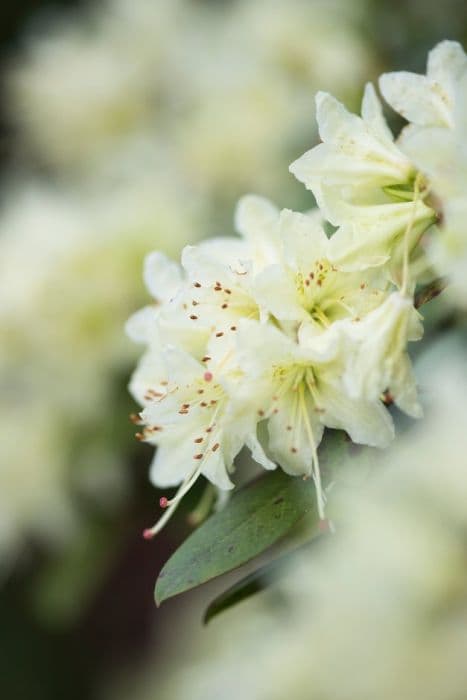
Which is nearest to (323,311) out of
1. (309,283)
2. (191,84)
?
(309,283)

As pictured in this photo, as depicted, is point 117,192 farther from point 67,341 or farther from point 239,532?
point 239,532

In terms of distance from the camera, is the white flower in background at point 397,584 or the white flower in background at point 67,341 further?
the white flower in background at point 67,341

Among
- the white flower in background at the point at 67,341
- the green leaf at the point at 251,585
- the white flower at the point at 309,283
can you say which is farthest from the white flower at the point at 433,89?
the white flower in background at the point at 67,341

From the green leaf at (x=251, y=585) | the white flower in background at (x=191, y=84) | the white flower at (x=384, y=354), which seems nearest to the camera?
the white flower at (x=384, y=354)

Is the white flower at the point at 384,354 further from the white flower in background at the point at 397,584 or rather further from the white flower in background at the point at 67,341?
the white flower in background at the point at 67,341

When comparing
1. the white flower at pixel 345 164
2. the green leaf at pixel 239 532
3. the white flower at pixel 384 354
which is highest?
the white flower at pixel 345 164

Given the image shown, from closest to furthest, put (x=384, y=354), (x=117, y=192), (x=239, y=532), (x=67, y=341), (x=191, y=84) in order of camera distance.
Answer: (x=384, y=354) < (x=239, y=532) < (x=67, y=341) < (x=117, y=192) < (x=191, y=84)

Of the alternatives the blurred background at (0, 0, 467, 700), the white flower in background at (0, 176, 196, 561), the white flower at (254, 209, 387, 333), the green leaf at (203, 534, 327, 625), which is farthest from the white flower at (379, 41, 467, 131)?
the white flower in background at (0, 176, 196, 561)
